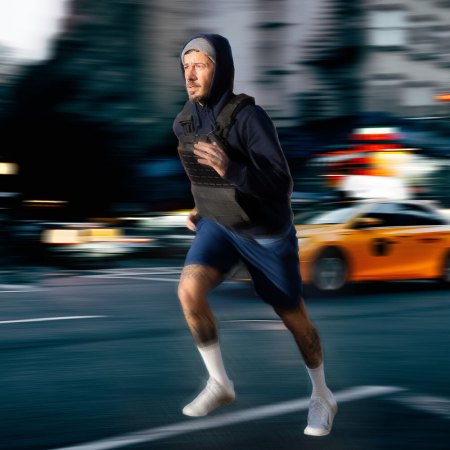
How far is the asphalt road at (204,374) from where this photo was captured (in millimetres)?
4918

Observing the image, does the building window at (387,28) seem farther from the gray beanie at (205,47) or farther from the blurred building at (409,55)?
the gray beanie at (205,47)

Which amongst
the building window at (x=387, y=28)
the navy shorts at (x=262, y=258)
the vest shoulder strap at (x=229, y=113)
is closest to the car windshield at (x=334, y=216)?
the navy shorts at (x=262, y=258)

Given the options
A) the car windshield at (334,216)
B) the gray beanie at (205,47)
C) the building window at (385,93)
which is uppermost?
the gray beanie at (205,47)

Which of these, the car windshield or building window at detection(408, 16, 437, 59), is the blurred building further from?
the car windshield

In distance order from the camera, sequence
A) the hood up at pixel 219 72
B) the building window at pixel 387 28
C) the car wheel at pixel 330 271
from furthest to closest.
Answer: the building window at pixel 387 28, the car wheel at pixel 330 271, the hood up at pixel 219 72

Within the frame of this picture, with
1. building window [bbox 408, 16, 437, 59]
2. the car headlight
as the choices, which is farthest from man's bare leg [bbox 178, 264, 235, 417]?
building window [bbox 408, 16, 437, 59]

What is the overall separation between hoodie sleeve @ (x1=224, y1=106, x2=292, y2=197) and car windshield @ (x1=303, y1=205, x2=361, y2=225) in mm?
7991

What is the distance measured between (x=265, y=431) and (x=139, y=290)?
24.2ft

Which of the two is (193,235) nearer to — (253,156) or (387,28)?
(387,28)

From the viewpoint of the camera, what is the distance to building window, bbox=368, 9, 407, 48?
2620 cm

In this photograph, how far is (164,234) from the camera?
18500 mm

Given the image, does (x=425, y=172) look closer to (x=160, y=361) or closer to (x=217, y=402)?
(x=160, y=361)

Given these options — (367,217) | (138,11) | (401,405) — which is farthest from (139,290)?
(138,11)

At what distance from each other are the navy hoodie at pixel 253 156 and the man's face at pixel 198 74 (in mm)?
25
